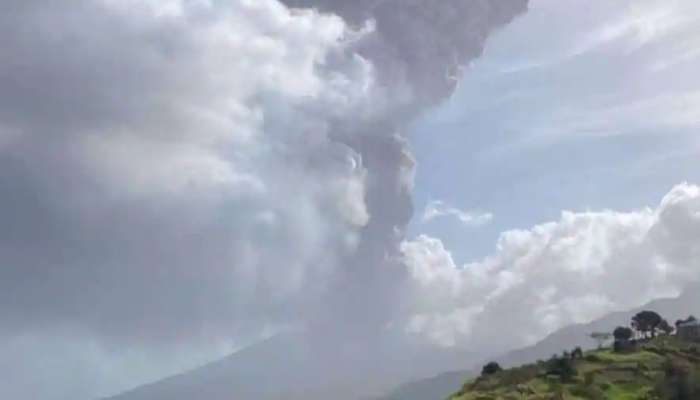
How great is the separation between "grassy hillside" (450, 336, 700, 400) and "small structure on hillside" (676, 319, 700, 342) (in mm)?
12571

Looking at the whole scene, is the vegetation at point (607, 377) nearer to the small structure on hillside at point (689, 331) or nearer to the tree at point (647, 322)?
the small structure on hillside at point (689, 331)

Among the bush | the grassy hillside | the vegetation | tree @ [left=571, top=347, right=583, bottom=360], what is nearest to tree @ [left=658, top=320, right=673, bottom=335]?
the vegetation

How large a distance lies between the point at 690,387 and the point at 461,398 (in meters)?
30.6

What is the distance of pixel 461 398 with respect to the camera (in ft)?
394

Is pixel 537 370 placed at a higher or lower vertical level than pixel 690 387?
higher

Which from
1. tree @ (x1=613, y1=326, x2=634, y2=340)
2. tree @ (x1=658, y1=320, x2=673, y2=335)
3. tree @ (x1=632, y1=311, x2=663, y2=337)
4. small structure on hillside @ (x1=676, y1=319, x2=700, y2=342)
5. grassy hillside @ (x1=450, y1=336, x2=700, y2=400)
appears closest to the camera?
grassy hillside @ (x1=450, y1=336, x2=700, y2=400)

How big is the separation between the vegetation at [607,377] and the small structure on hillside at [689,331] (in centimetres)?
444

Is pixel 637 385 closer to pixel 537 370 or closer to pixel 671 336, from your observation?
pixel 537 370

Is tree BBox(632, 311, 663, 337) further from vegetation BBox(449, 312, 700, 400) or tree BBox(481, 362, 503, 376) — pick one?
tree BBox(481, 362, 503, 376)

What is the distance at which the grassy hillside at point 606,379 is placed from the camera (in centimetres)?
11132

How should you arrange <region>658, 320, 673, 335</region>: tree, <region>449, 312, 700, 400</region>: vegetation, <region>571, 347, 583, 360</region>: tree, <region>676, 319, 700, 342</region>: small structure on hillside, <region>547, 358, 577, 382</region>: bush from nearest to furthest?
<region>449, 312, 700, 400</region>: vegetation, <region>547, 358, 577, 382</region>: bush, <region>571, 347, 583, 360</region>: tree, <region>676, 319, 700, 342</region>: small structure on hillside, <region>658, 320, 673, 335</region>: tree

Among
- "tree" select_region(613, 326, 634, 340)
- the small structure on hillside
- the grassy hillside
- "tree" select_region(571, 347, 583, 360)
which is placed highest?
"tree" select_region(613, 326, 634, 340)

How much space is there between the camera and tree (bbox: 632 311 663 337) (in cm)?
17800

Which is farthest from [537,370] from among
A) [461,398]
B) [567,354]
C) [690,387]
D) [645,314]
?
[645,314]
